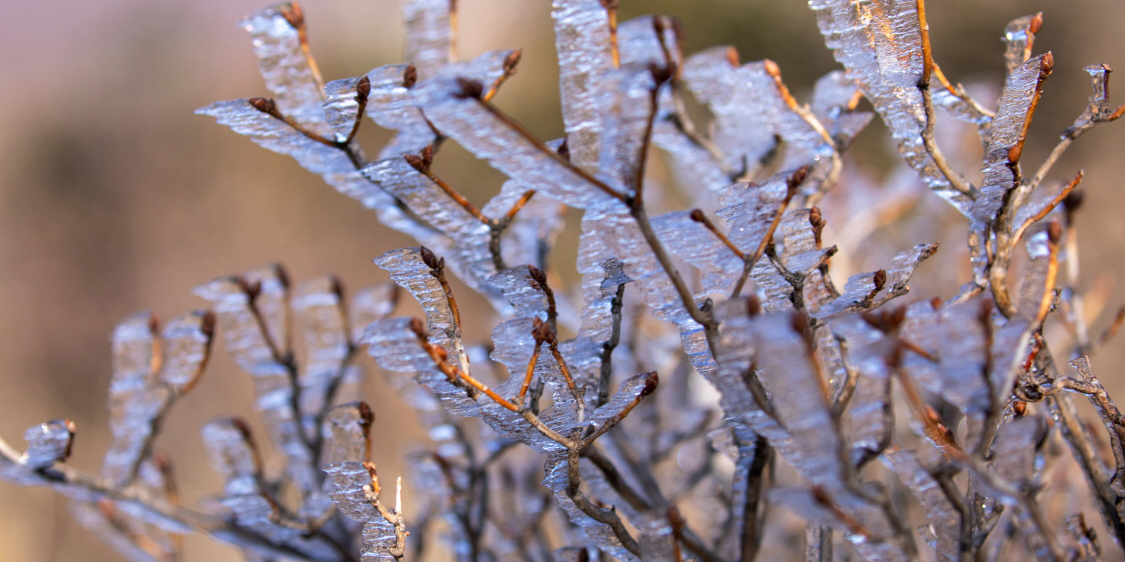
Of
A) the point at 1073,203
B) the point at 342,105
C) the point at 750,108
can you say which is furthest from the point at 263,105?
the point at 1073,203

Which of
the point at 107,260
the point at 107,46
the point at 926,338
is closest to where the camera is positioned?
the point at 926,338

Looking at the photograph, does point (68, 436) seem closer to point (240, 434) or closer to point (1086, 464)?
point (240, 434)

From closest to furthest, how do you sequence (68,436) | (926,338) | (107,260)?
1. (926,338)
2. (68,436)
3. (107,260)

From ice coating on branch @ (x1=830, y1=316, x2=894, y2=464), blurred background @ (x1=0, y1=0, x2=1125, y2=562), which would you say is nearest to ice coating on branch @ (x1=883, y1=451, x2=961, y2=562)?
ice coating on branch @ (x1=830, y1=316, x2=894, y2=464)

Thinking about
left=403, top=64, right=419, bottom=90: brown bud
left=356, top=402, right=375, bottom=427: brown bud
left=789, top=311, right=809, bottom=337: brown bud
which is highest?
left=403, top=64, right=419, bottom=90: brown bud

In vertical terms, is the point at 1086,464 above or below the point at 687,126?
below

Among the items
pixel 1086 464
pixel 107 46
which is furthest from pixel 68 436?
pixel 107 46

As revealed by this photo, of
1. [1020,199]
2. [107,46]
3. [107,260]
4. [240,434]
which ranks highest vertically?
[107,46]

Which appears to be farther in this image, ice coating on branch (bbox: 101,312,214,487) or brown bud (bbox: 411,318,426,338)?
ice coating on branch (bbox: 101,312,214,487)

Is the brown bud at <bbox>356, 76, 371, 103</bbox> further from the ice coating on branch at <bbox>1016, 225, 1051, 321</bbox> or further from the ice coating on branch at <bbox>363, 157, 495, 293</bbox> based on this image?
the ice coating on branch at <bbox>1016, 225, 1051, 321</bbox>
